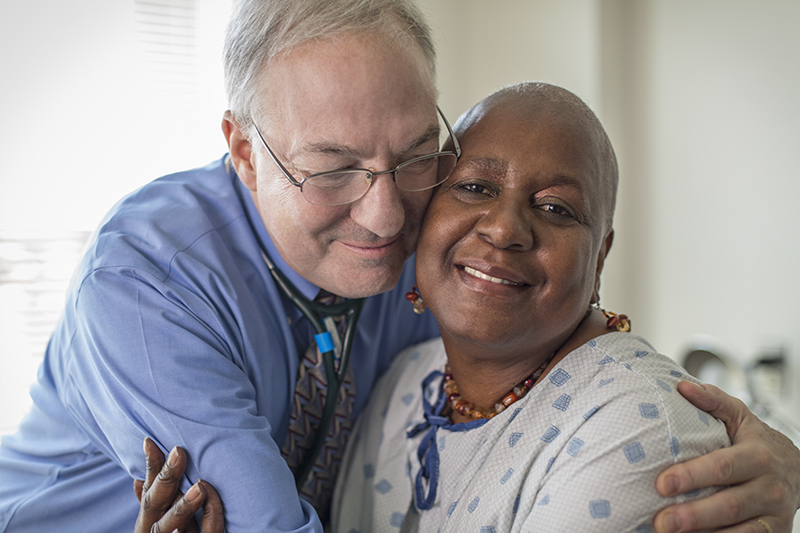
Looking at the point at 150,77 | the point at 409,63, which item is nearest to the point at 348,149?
the point at 409,63

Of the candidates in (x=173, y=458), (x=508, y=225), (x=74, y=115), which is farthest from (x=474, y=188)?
(x=74, y=115)

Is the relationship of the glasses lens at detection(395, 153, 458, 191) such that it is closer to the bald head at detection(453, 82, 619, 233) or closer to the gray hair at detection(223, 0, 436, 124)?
the bald head at detection(453, 82, 619, 233)

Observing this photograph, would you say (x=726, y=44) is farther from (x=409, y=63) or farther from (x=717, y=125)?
(x=409, y=63)

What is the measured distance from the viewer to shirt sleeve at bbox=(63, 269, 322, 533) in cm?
114

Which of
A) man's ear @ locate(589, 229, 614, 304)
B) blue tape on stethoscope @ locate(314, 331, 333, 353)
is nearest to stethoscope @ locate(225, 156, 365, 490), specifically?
blue tape on stethoscope @ locate(314, 331, 333, 353)

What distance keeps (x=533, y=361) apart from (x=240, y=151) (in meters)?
0.82

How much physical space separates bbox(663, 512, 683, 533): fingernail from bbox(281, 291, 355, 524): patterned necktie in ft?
2.71

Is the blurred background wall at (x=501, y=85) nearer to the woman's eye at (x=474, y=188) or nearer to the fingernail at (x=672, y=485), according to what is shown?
the woman's eye at (x=474, y=188)

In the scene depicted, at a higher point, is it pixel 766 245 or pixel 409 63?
pixel 409 63

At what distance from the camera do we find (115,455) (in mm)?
1369

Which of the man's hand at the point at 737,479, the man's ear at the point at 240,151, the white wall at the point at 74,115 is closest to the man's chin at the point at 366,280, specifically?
the man's ear at the point at 240,151

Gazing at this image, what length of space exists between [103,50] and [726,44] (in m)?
3.21

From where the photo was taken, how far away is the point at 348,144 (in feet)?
3.95

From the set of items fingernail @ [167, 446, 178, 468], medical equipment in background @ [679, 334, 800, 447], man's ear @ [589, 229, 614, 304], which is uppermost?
man's ear @ [589, 229, 614, 304]
